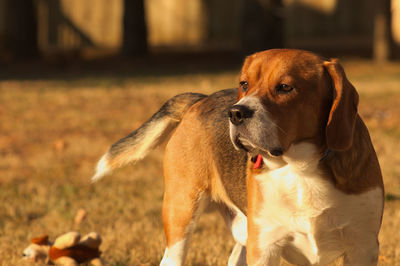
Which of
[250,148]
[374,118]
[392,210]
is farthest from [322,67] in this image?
[374,118]

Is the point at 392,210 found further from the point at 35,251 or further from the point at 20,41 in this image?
the point at 20,41

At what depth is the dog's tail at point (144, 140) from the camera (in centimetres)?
509

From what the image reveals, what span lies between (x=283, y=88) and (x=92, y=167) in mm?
5383

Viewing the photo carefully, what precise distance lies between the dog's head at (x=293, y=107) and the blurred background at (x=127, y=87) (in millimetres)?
1847

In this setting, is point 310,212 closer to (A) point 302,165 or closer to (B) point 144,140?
(A) point 302,165

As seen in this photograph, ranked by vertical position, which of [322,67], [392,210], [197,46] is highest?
[322,67]

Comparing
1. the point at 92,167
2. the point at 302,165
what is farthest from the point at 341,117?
the point at 92,167

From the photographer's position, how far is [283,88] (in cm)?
357

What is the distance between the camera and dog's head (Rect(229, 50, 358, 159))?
136 inches

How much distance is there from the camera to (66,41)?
23938 mm

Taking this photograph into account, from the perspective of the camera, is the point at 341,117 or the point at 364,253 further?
the point at 364,253

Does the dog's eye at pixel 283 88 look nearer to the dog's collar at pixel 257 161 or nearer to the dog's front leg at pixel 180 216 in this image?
the dog's collar at pixel 257 161

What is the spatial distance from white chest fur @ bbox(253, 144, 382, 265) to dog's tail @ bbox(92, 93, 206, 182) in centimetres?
135

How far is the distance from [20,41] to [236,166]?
17218 millimetres
